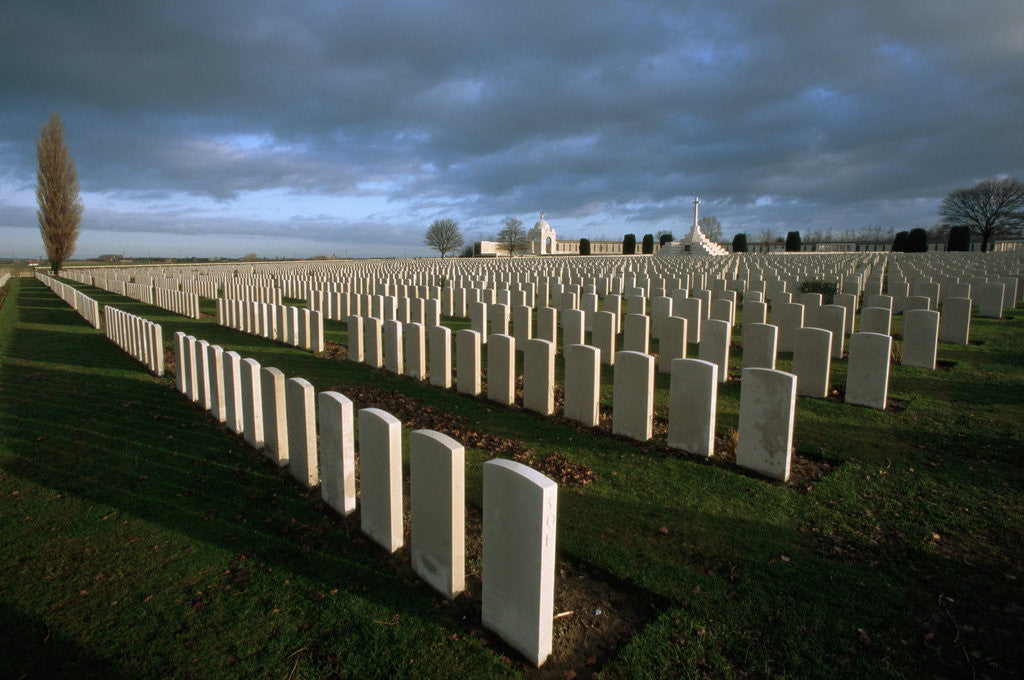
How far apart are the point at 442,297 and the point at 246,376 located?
8.87 m

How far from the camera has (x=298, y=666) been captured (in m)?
2.15

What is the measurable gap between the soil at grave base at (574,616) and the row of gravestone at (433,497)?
53mm

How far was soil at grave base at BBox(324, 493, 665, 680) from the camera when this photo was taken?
2176 mm

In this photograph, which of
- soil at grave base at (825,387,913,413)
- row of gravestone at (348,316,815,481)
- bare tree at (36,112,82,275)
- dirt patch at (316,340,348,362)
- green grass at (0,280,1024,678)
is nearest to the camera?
green grass at (0,280,1024,678)

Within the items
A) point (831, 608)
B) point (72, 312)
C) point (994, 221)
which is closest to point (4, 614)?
point (831, 608)

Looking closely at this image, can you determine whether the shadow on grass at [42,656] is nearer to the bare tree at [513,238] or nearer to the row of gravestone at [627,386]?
the row of gravestone at [627,386]

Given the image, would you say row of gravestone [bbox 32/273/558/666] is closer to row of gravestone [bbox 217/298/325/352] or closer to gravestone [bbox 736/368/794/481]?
gravestone [bbox 736/368/794/481]

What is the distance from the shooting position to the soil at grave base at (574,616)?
2.18m

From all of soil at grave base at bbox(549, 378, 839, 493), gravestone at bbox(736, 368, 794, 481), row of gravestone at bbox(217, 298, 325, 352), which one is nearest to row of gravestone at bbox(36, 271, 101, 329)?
row of gravestone at bbox(217, 298, 325, 352)

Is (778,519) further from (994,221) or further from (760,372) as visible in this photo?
(994,221)

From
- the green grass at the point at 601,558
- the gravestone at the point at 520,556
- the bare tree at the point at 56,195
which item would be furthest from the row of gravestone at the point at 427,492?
the bare tree at the point at 56,195

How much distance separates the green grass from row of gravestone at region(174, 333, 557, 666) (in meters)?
0.14

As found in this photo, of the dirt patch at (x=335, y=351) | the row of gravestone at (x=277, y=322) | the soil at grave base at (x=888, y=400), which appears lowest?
the dirt patch at (x=335, y=351)

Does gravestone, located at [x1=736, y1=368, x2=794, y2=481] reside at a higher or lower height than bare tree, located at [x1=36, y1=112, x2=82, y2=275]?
lower
